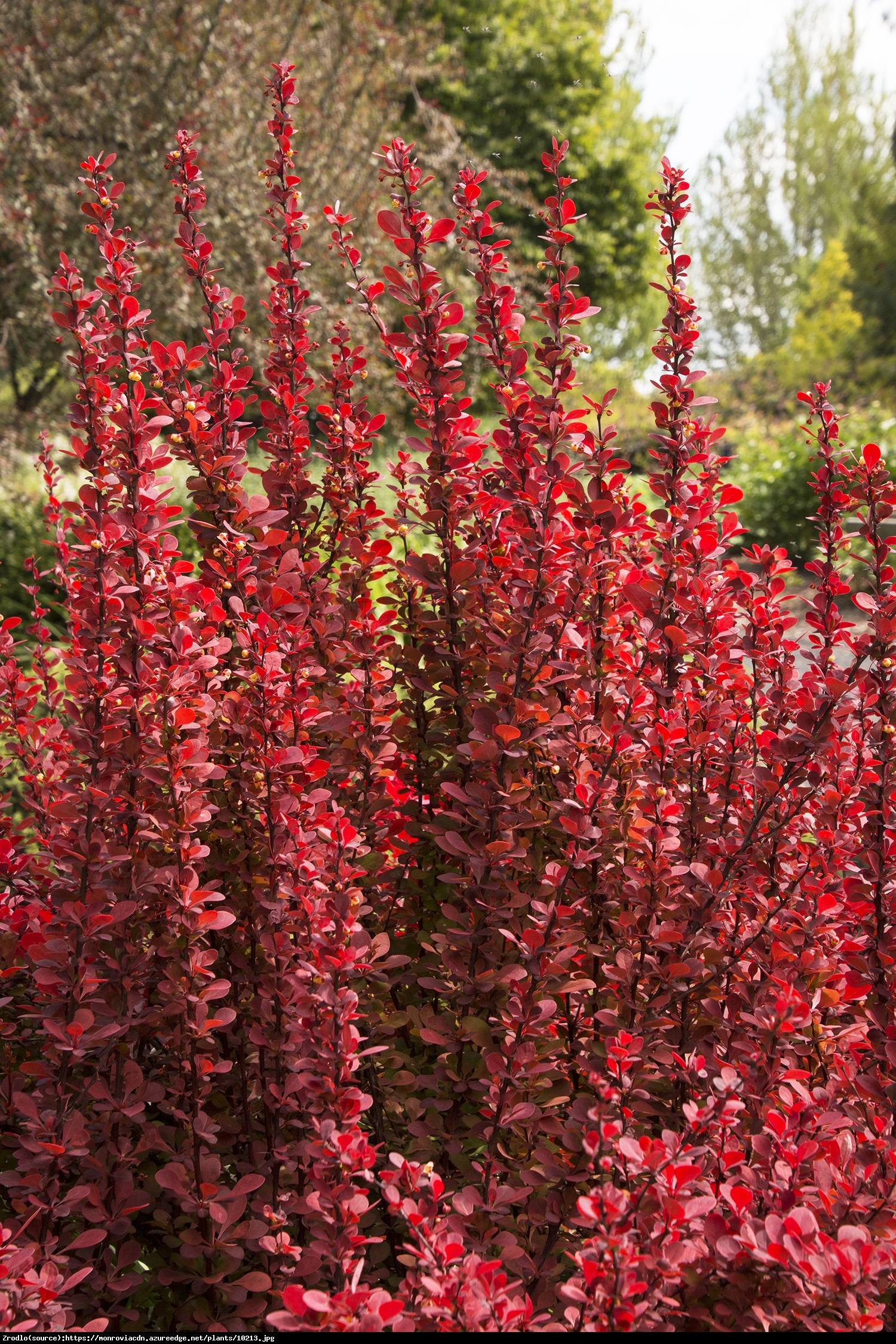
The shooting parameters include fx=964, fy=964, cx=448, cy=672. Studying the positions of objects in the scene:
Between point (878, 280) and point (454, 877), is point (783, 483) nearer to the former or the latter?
point (454, 877)

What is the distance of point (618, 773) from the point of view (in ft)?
5.59

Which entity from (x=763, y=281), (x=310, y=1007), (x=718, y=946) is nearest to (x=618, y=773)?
(x=718, y=946)

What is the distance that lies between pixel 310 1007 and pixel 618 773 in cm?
68

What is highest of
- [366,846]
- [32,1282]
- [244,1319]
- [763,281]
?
[763,281]

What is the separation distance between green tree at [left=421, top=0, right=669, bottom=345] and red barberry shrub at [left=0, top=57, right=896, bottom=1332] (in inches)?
668

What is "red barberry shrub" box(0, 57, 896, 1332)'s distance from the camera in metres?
1.32

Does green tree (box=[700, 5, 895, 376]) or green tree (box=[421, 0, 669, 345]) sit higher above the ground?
green tree (box=[700, 5, 895, 376])

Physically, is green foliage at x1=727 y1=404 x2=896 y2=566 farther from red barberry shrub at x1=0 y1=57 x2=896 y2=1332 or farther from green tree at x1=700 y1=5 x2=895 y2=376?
green tree at x1=700 y1=5 x2=895 y2=376

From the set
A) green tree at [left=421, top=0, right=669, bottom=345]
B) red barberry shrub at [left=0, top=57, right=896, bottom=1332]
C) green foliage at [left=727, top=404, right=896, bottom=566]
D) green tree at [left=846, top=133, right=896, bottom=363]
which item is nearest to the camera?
red barberry shrub at [left=0, top=57, right=896, bottom=1332]

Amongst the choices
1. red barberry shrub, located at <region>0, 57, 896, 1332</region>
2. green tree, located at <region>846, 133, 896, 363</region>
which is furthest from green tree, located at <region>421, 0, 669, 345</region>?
red barberry shrub, located at <region>0, 57, 896, 1332</region>

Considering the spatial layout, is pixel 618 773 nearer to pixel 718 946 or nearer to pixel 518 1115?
pixel 718 946

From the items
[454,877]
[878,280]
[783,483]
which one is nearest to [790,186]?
[878,280]

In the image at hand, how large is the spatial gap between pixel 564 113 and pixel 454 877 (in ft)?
66.0

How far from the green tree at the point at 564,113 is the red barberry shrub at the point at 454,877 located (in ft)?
55.7
